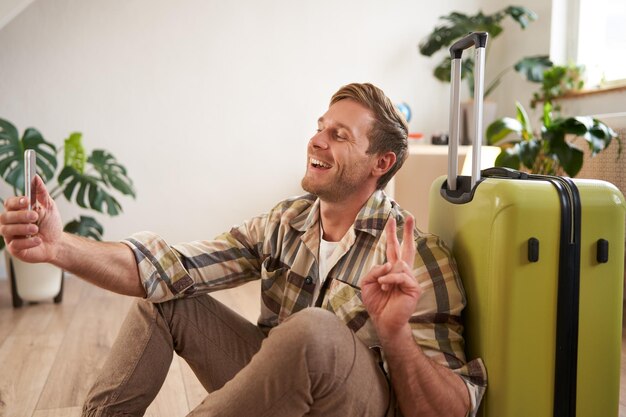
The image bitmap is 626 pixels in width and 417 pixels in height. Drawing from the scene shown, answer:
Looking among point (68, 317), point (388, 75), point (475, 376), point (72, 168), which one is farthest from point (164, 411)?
point (388, 75)

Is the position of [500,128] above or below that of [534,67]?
below

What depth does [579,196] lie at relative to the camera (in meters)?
1.10

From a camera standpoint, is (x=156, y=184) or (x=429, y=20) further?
(x=429, y=20)

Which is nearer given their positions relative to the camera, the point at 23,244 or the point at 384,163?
the point at 23,244

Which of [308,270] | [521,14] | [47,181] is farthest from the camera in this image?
[521,14]

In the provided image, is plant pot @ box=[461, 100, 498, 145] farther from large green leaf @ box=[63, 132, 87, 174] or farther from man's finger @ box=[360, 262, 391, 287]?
man's finger @ box=[360, 262, 391, 287]

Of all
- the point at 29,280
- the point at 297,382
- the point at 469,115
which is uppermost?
the point at 469,115

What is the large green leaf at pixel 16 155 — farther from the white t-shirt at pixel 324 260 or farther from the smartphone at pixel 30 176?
the white t-shirt at pixel 324 260

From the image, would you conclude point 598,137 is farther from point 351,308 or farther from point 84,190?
point 84,190

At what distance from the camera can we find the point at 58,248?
127cm

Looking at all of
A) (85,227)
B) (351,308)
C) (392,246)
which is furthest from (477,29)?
(392,246)

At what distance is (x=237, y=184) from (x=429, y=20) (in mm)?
1598

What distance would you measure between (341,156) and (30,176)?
24.4 inches

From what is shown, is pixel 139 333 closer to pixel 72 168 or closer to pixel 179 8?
pixel 72 168
